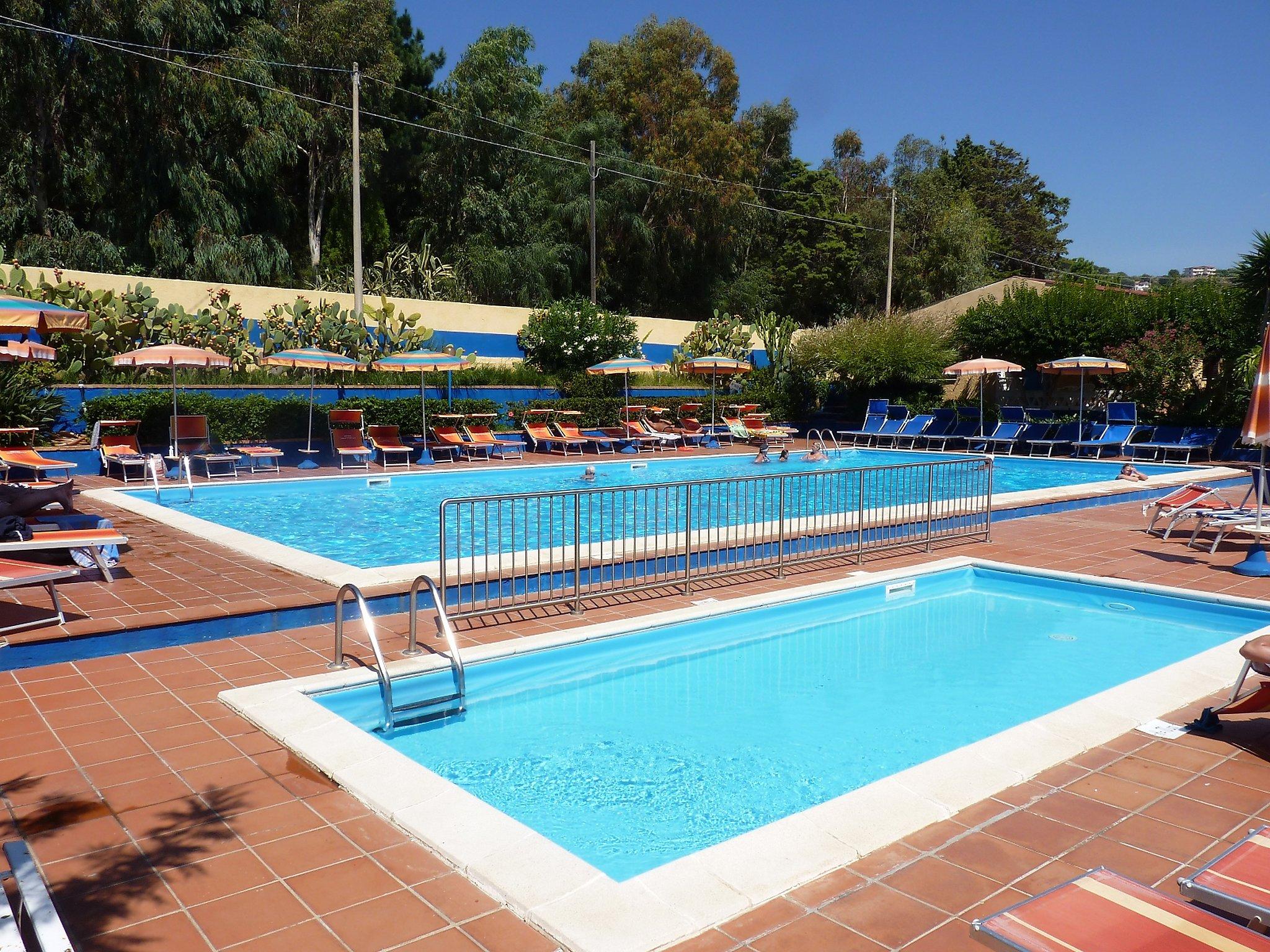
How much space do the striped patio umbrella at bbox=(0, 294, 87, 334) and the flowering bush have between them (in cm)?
1441

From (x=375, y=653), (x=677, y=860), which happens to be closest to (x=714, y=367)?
(x=375, y=653)

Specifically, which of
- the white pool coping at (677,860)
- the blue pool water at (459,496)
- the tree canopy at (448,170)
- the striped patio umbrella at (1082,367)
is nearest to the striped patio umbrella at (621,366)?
the blue pool water at (459,496)

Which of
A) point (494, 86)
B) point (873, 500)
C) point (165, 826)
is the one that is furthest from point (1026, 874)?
point (494, 86)

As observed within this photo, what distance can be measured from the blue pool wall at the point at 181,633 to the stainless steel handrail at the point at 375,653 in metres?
0.85

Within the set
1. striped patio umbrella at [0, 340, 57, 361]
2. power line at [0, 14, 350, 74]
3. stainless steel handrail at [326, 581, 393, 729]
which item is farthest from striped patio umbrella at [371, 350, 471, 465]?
stainless steel handrail at [326, 581, 393, 729]

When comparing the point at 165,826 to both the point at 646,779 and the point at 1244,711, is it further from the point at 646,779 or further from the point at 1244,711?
the point at 1244,711

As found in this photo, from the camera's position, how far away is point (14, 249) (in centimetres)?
2302

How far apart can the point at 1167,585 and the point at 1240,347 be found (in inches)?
613

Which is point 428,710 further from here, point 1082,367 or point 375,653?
point 1082,367

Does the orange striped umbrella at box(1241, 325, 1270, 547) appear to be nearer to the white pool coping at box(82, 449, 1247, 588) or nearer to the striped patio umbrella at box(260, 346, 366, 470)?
the white pool coping at box(82, 449, 1247, 588)

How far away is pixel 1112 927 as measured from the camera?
228cm

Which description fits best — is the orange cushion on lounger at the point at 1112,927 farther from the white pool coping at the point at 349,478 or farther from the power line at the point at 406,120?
the power line at the point at 406,120

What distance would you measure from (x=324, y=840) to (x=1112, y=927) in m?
2.56

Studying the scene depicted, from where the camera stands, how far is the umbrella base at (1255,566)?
830 centimetres
